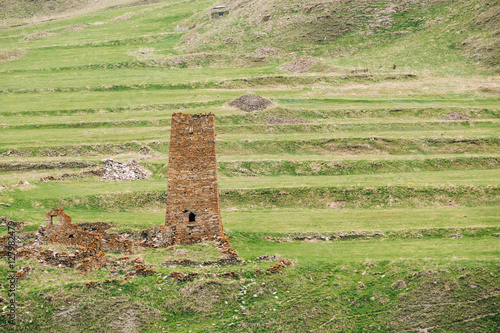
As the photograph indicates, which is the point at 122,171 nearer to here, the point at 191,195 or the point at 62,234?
the point at 62,234

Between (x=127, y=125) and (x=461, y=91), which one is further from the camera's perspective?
Result: (x=461, y=91)

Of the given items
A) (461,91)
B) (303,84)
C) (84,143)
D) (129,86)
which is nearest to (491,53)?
(461,91)

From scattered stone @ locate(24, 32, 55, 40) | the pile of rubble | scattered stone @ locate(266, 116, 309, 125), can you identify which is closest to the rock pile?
the pile of rubble

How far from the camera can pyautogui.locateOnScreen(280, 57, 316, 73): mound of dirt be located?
75250mm

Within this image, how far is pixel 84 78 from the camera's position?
73.6 meters

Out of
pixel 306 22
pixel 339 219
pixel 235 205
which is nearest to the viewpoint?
pixel 339 219

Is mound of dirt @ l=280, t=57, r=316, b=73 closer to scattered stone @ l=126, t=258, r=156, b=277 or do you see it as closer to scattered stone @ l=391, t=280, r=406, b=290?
scattered stone @ l=391, t=280, r=406, b=290

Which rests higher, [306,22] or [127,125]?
[306,22]

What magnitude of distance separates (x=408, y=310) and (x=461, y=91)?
1940 inches

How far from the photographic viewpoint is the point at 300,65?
76562 mm

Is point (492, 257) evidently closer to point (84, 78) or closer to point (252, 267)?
point (252, 267)

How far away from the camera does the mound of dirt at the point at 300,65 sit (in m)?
75.2

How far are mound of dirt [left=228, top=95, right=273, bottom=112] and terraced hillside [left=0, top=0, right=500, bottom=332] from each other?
4.24 feet

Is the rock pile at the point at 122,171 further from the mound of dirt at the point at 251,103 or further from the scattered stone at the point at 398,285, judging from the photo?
the scattered stone at the point at 398,285
